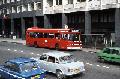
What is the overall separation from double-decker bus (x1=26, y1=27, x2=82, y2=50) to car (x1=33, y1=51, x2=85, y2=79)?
16.0 m

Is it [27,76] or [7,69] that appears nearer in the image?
[27,76]

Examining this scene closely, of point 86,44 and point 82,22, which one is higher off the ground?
point 82,22

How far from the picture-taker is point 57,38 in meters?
37.9

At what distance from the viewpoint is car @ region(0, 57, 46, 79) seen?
16.7 m

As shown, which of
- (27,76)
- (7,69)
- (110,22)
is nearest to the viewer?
(27,76)

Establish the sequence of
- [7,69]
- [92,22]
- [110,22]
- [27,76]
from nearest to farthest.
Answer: [27,76]
[7,69]
[110,22]
[92,22]

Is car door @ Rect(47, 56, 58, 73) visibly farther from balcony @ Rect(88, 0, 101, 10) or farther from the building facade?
balcony @ Rect(88, 0, 101, 10)

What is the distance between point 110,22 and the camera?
42625mm

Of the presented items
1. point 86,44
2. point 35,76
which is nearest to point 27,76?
point 35,76

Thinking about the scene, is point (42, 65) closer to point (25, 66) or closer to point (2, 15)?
point (25, 66)

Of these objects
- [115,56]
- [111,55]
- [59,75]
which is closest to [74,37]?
[111,55]

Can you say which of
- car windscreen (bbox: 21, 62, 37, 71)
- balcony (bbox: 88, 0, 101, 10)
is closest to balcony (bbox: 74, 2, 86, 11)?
balcony (bbox: 88, 0, 101, 10)

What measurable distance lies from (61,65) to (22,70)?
344cm

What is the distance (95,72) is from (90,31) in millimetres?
23867
